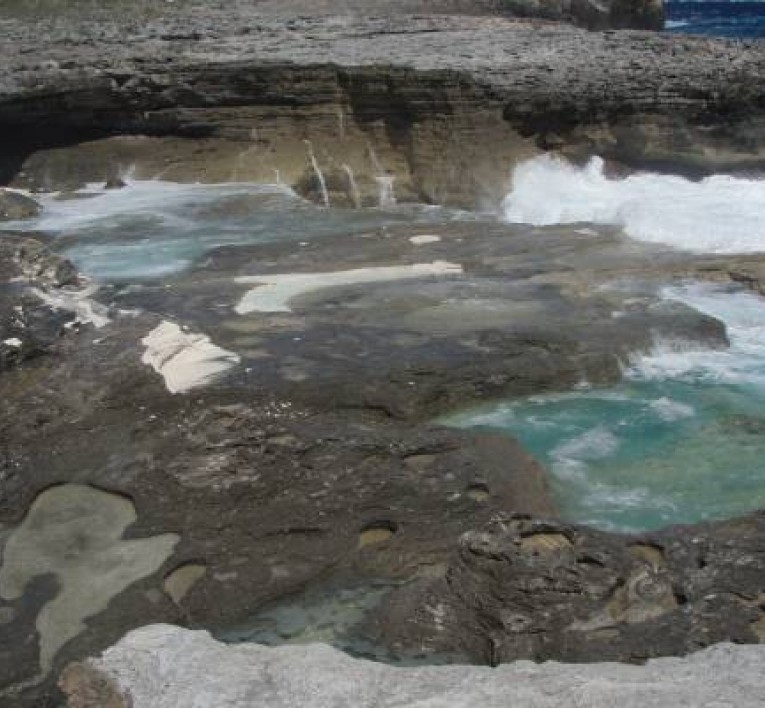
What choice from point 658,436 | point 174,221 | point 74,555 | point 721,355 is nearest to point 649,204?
point 721,355

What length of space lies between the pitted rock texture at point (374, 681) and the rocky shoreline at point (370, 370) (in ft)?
0.45

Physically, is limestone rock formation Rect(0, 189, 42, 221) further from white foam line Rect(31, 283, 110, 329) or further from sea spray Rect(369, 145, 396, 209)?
white foam line Rect(31, 283, 110, 329)

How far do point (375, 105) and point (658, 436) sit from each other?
9807mm

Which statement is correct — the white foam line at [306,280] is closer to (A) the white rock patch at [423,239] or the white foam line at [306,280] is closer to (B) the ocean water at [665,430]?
(A) the white rock patch at [423,239]

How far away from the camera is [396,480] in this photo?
6.52 m

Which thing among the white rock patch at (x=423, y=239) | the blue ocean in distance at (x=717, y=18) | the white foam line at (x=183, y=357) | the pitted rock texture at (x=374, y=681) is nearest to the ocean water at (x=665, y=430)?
the white foam line at (x=183, y=357)

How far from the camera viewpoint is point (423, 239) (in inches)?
483

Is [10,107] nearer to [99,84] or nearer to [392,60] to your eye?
[99,84]

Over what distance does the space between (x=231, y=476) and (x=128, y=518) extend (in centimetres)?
65

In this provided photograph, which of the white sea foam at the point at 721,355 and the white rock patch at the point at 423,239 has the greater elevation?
the white rock patch at the point at 423,239

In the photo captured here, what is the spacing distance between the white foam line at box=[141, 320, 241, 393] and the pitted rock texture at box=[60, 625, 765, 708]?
3759 millimetres

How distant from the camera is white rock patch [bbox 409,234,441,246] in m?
12.1

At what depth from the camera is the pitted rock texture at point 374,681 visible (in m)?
3.73

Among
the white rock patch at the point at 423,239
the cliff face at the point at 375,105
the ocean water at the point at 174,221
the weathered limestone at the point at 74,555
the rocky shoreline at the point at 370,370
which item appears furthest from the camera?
the cliff face at the point at 375,105
